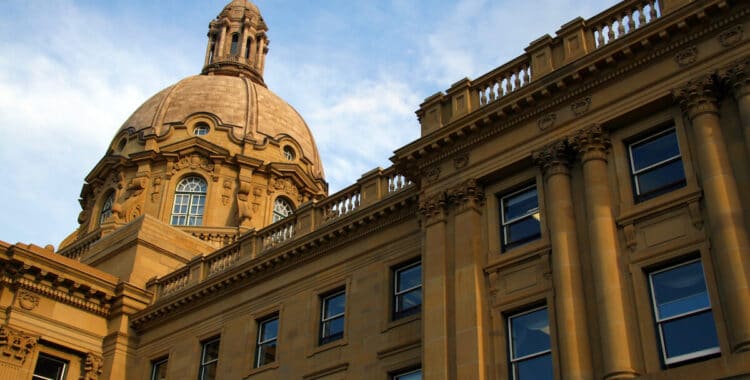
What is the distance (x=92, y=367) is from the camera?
30062mm

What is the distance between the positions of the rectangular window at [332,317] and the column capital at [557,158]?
8.11 meters

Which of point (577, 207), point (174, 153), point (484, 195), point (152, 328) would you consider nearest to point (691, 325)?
point (577, 207)

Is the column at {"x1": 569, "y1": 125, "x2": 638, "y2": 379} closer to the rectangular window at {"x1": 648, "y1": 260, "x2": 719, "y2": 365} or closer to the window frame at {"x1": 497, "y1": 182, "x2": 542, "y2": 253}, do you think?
the rectangular window at {"x1": 648, "y1": 260, "x2": 719, "y2": 365}

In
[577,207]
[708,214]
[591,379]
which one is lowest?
[591,379]

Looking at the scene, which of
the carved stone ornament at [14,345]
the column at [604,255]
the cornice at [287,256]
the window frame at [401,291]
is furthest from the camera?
the carved stone ornament at [14,345]

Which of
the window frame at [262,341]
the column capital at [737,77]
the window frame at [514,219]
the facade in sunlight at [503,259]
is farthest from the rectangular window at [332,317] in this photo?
the column capital at [737,77]

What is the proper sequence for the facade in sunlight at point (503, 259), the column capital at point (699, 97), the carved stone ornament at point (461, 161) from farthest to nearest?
the carved stone ornament at point (461, 161), the column capital at point (699, 97), the facade in sunlight at point (503, 259)

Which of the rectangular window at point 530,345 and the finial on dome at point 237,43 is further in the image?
the finial on dome at point 237,43

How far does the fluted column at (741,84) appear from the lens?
57.0ft

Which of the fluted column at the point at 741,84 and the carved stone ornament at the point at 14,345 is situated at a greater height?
the fluted column at the point at 741,84

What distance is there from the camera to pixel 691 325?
53.8 feet

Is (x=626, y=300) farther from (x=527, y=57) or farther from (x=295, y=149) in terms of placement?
(x=295, y=149)

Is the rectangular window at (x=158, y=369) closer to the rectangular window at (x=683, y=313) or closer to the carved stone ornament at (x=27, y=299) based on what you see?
the carved stone ornament at (x=27, y=299)

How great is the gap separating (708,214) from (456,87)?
27.5ft
